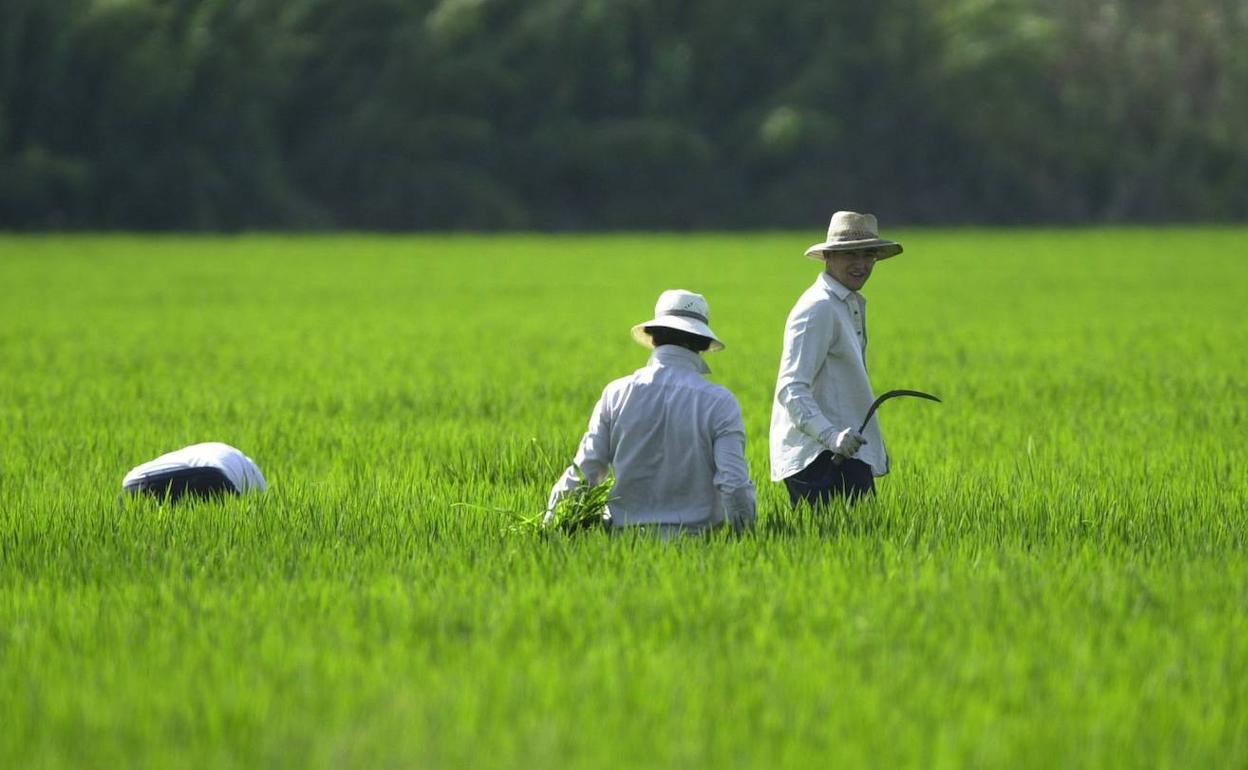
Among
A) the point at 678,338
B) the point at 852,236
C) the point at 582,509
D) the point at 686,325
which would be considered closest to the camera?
the point at 686,325

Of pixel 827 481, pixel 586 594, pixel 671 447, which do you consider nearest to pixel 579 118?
pixel 827 481

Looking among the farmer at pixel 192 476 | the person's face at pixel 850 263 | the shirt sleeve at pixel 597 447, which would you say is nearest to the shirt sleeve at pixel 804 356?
the person's face at pixel 850 263

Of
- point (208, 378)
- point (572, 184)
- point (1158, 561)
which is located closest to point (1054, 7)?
point (572, 184)

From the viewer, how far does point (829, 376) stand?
5.61m

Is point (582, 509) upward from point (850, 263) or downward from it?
downward

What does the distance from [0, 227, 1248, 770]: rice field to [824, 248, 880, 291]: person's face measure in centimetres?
82

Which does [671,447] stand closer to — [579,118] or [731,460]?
[731,460]

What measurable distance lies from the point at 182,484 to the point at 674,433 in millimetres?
2285

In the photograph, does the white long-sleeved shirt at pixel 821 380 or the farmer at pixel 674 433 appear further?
the white long-sleeved shirt at pixel 821 380

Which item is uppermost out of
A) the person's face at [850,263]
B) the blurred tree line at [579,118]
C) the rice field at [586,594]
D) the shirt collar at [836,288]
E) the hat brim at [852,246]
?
the blurred tree line at [579,118]

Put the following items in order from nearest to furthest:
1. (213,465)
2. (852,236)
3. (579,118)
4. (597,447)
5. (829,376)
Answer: (597,447), (852,236), (829,376), (213,465), (579,118)

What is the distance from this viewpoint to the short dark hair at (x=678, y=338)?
16.4 ft

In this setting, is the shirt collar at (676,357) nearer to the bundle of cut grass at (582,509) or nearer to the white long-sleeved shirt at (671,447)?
the white long-sleeved shirt at (671,447)

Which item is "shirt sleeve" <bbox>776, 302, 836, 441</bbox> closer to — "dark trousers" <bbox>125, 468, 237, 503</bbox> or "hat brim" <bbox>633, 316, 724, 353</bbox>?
"hat brim" <bbox>633, 316, 724, 353</bbox>
